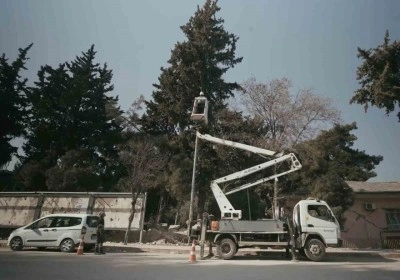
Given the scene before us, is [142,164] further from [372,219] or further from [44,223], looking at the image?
[372,219]

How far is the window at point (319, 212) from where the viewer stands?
549 inches

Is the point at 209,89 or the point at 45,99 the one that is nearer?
the point at 209,89

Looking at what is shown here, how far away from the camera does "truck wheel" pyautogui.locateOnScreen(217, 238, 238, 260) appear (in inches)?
525

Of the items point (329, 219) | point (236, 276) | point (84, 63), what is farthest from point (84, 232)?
point (84, 63)

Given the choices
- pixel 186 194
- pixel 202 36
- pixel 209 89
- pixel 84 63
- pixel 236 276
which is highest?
pixel 84 63

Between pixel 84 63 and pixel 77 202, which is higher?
pixel 84 63

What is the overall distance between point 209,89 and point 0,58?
2598cm

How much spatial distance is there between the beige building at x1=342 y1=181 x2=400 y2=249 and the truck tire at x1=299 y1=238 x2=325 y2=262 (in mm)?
11421

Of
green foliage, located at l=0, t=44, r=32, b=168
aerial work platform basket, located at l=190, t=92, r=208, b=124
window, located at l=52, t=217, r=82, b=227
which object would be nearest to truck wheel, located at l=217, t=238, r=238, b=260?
aerial work platform basket, located at l=190, t=92, r=208, b=124

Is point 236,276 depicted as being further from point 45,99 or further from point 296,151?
point 45,99

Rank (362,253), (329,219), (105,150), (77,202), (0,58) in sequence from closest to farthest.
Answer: (329,219) → (362,253) → (77,202) → (105,150) → (0,58)

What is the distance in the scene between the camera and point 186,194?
22.6 meters

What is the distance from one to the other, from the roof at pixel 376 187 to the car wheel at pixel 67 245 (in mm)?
19929

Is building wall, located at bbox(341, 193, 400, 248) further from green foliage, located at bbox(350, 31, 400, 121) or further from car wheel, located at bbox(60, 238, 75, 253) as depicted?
car wheel, located at bbox(60, 238, 75, 253)
